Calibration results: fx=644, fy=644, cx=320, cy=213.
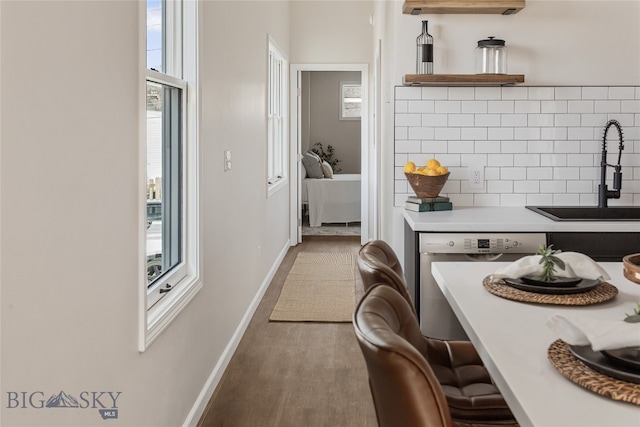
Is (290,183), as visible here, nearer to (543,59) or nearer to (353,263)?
(353,263)

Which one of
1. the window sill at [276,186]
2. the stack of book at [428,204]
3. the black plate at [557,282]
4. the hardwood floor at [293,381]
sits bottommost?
the hardwood floor at [293,381]

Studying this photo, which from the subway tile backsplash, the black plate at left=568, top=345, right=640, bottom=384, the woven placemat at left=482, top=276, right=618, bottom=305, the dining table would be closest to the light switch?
the subway tile backsplash

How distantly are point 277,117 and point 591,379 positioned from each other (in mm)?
5780

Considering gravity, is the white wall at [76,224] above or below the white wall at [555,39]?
below

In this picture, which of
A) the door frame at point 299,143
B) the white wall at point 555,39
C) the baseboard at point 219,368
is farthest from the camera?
the door frame at point 299,143

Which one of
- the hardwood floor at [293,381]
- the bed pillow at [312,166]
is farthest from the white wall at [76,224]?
the bed pillow at [312,166]

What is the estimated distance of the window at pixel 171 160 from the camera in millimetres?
2402

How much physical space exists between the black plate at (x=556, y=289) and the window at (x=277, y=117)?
13.2 feet

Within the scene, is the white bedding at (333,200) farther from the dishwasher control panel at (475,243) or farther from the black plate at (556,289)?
the black plate at (556,289)

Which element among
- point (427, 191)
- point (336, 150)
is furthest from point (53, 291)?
point (336, 150)

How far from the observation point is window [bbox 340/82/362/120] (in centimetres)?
1185

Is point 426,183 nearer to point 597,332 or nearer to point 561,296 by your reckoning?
point 561,296

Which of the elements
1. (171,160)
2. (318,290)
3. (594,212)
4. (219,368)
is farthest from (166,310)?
(318,290)

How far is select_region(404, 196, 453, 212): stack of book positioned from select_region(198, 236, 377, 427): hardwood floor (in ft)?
3.02
